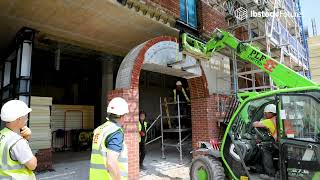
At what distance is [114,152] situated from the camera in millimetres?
3014

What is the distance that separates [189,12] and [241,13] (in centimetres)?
214

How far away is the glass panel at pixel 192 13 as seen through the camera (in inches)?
410

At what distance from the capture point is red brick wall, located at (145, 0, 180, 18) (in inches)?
339

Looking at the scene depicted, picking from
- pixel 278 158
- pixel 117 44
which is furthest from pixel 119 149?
pixel 117 44

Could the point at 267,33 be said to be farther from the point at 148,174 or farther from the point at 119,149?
the point at 119,149

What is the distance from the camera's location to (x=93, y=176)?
3.11 metres

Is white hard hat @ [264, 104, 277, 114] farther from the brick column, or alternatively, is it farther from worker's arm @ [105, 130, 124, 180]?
the brick column

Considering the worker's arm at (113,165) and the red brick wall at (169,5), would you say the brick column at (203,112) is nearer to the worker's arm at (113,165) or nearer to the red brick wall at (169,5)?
the red brick wall at (169,5)

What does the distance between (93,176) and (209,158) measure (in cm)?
319

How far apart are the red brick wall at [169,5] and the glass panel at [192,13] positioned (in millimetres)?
909

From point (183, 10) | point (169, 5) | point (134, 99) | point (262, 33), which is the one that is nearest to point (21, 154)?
point (134, 99)

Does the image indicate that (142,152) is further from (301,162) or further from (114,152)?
(114,152)

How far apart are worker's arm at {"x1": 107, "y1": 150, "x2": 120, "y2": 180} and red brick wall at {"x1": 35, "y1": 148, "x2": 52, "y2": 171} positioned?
618 centimetres

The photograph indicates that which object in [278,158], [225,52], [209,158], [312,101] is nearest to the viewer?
[312,101]
